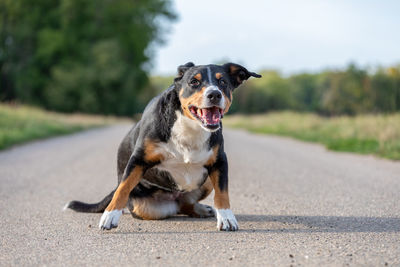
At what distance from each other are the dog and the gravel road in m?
0.21

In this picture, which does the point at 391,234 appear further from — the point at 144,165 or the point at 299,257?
the point at 144,165

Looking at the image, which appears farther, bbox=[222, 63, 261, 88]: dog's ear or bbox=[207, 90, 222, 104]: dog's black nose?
bbox=[222, 63, 261, 88]: dog's ear

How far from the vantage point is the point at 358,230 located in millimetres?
3504

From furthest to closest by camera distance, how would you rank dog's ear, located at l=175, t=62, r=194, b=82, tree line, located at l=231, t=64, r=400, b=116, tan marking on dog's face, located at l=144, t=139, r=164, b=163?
tree line, located at l=231, t=64, r=400, b=116 < dog's ear, located at l=175, t=62, r=194, b=82 < tan marking on dog's face, located at l=144, t=139, r=164, b=163

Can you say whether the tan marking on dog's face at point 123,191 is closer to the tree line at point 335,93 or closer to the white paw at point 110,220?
the white paw at point 110,220

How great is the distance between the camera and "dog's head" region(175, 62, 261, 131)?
11.7 feet

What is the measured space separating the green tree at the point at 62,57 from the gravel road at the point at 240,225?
103ft

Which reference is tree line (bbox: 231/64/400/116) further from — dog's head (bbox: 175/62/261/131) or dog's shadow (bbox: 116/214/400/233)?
dog's head (bbox: 175/62/261/131)

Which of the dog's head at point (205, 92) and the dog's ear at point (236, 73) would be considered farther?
the dog's ear at point (236, 73)

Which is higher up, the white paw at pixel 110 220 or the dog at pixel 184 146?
the dog at pixel 184 146

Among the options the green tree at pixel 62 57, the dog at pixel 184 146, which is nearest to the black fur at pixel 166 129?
the dog at pixel 184 146

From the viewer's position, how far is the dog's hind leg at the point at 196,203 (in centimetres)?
420

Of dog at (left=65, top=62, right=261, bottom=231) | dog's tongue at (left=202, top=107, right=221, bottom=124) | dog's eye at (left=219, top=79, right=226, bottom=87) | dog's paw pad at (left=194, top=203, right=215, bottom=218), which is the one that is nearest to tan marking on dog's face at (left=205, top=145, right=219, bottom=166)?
dog at (left=65, top=62, right=261, bottom=231)

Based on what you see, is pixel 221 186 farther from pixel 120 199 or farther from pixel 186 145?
pixel 120 199
